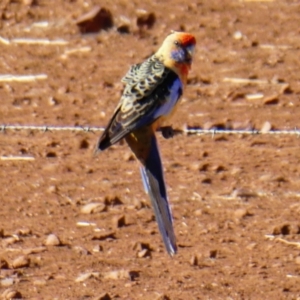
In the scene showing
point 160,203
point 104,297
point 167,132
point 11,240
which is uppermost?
point 167,132

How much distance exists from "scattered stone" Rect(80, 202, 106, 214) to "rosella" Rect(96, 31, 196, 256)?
1850 mm

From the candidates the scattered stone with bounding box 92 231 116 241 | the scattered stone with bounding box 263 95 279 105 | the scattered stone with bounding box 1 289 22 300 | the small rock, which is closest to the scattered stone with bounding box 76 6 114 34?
the small rock

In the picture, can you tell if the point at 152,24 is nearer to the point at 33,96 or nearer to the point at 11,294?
the point at 33,96

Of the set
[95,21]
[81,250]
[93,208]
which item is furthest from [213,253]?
[95,21]

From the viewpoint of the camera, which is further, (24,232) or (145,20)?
(145,20)

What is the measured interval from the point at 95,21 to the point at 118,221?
471 cm

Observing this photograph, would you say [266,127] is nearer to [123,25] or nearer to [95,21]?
[123,25]

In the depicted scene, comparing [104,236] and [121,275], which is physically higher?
[121,275]

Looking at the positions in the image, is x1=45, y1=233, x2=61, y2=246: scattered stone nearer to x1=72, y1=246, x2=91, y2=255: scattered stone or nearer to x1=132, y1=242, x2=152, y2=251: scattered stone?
x1=72, y1=246, x2=91, y2=255: scattered stone

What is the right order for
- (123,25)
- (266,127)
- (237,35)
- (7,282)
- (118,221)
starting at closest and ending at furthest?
(7,282) < (118,221) < (266,127) < (237,35) < (123,25)

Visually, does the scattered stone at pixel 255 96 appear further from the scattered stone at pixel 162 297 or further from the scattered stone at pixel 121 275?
the scattered stone at pixel 162 297

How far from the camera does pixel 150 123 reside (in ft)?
19.9

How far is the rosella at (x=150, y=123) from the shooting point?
584 cm

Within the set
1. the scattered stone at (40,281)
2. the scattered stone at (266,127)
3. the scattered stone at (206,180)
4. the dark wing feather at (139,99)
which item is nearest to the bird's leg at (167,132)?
the dark wing feather at (139,99)
